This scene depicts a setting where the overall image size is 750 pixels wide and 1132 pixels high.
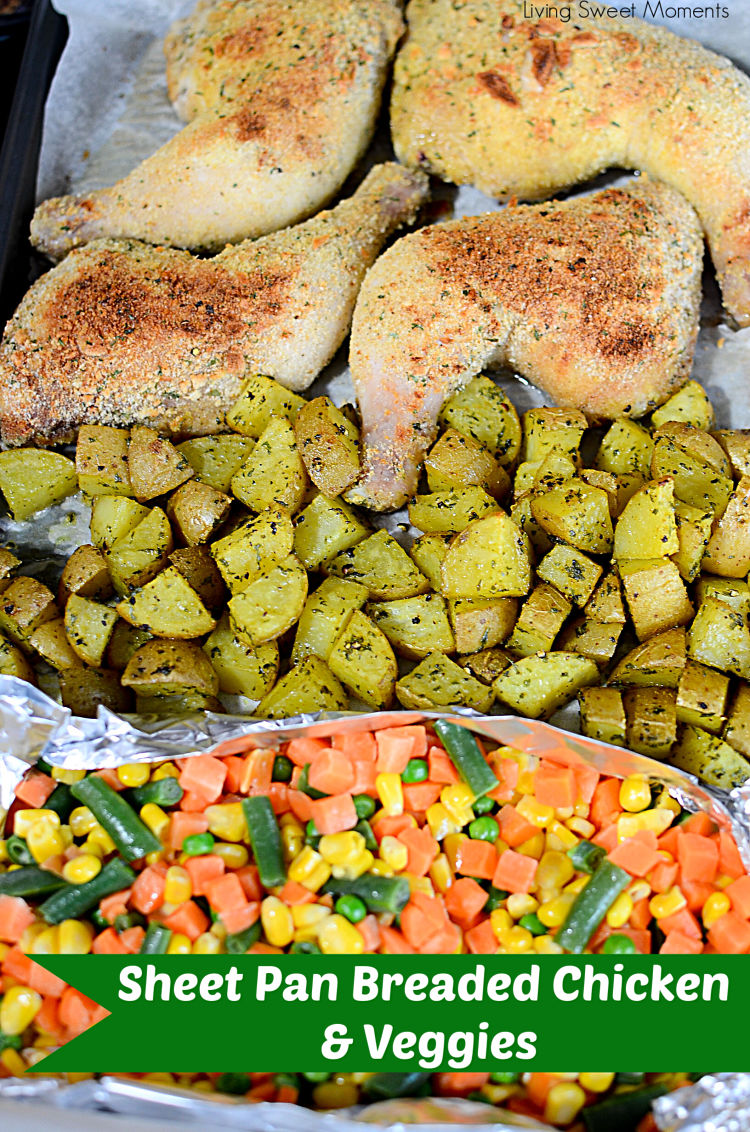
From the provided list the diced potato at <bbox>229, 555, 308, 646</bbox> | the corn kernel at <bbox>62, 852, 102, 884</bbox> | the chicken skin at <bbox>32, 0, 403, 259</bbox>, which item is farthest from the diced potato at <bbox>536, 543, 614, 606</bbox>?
the chicken skin at <bbox>32, 0, 403, 259</bbox>

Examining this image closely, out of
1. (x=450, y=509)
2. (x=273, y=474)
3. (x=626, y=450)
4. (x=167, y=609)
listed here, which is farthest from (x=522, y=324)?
(x=167, y=609)

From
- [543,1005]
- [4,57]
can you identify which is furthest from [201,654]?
[4,57]

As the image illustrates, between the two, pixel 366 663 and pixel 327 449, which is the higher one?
pixel 327 449

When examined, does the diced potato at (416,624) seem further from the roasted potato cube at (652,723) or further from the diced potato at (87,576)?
the diced potato at (87,576)

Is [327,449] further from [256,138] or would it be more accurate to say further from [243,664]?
[256,138]

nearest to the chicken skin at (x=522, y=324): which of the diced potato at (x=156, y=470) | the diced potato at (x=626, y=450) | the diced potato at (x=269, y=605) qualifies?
the diced potato at (x=626, y=450)

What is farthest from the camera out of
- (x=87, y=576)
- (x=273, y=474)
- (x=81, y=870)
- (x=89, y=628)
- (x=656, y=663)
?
(x=273, y=474)

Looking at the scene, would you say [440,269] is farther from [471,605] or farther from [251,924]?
[251,924]
